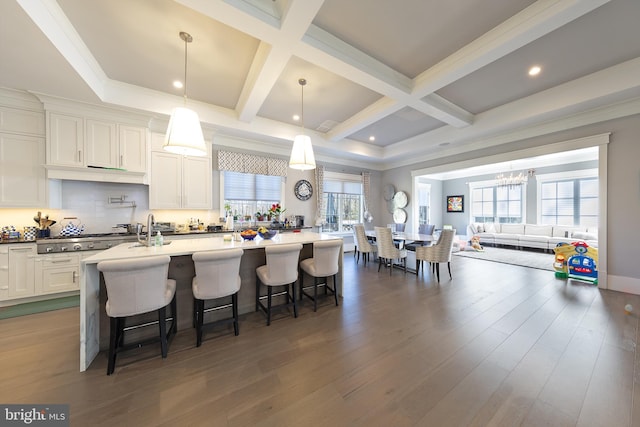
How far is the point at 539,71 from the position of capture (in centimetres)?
297

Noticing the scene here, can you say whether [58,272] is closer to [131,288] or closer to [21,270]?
[21,270]

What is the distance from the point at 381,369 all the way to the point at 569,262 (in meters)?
4.65

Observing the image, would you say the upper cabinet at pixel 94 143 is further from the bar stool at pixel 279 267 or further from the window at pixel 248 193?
the bar stool at pixel 279 267

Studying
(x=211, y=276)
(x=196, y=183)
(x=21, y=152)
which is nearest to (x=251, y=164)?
(x=196, y=183)

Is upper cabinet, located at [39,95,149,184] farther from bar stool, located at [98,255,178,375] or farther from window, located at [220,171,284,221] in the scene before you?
bar stool, located at [98,255,178,375]

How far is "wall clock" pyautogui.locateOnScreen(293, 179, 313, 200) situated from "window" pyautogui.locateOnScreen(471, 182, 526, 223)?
7.61 m

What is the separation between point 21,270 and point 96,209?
1.14 metres

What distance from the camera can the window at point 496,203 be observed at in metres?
8.16

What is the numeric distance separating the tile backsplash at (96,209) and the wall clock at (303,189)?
2793 millimetres

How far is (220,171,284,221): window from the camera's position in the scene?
15.8 feet

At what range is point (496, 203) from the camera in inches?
343

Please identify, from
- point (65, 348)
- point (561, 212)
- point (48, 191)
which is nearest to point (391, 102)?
point (65, 348)

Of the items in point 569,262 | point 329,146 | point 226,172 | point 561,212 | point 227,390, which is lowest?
point 227,390

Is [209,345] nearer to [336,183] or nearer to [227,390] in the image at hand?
[227,390]
